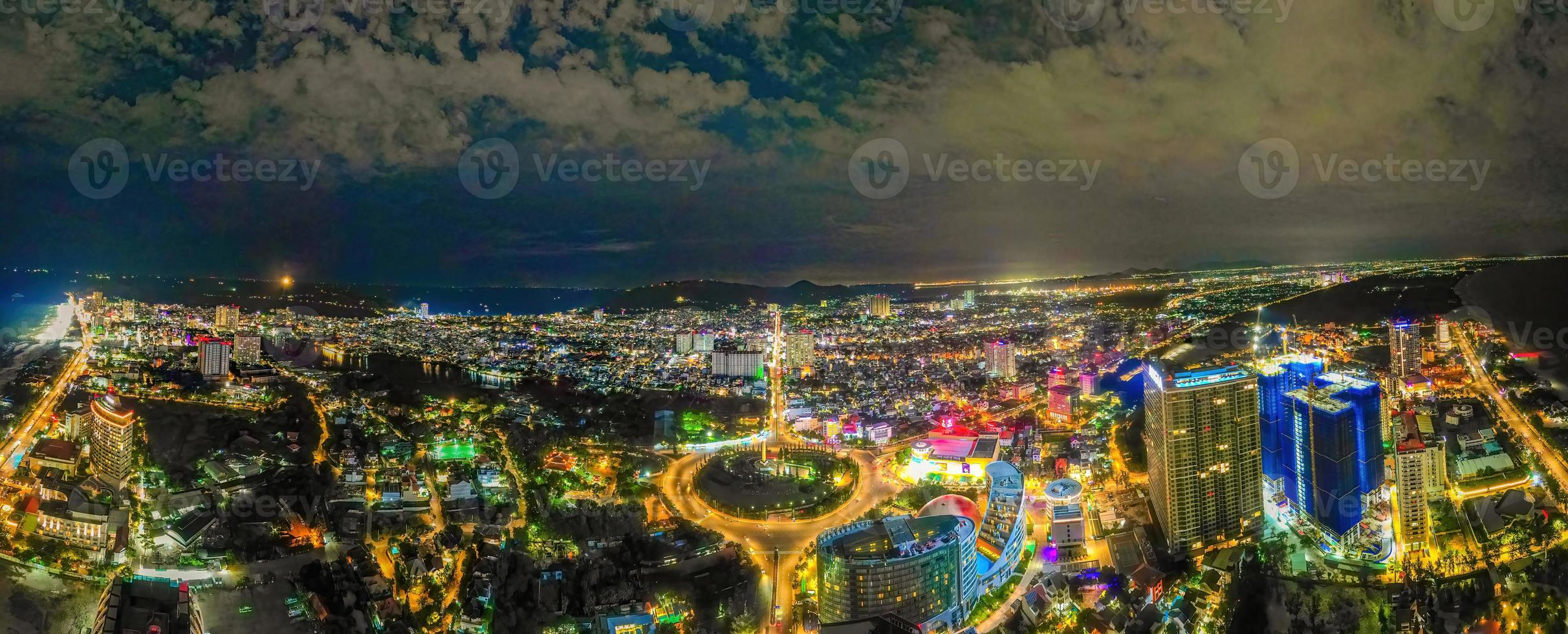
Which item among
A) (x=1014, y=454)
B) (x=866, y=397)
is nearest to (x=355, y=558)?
(x=1014, y=454)

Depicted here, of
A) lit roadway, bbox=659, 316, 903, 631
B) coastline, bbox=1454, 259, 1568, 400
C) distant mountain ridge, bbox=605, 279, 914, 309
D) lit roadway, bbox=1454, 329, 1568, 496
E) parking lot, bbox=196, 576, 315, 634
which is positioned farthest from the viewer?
distant mountain ridge, bbox=605, 279, 914, 309

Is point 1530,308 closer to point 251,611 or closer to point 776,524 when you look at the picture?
point 776,524

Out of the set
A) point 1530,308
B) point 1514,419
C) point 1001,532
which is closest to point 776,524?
point 1001,532

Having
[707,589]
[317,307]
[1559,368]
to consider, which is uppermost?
[317,307]

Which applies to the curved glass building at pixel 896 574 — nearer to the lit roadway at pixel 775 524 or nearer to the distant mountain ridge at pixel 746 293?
the lit roadway at pixel 775 524

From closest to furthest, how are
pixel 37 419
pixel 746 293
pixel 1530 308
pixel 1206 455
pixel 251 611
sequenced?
pixel 251 611 → pixel 1206 455 → pixel 37 419 → pixel 1530 308 → pixel 746 293

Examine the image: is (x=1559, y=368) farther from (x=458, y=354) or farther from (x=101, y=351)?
(x=101, y=351)

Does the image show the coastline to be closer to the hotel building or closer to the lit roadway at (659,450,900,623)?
the hotel building

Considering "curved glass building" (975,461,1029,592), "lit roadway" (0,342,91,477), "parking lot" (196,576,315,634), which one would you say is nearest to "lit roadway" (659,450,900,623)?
"curved glass building" (975,461,1029,592)

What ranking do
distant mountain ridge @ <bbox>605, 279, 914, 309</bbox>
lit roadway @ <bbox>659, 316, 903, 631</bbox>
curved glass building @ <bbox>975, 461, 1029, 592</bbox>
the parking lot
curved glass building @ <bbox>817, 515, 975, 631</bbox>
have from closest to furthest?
the parking lot < curved glass building @ <bbox>817, 515, 975, 631</bbox> < lit roadway @ <bbox>659, 316, 903, 631</bbox> < curved glass building @ <bbox>975, 461, 1029, 592</bbox> < distant mountain ridge @ <bbox>605, 279, 914, 309</bbox>
